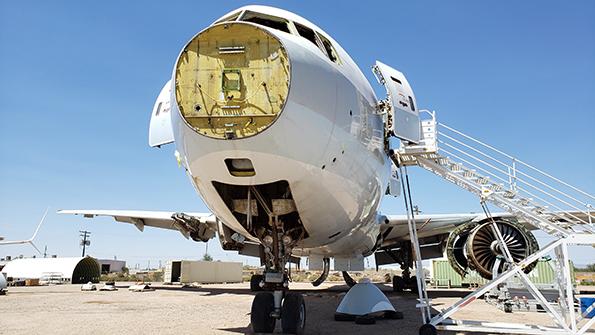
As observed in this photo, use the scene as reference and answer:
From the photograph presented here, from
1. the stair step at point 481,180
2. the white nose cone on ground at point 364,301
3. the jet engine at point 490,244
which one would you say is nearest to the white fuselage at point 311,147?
the stair step at point 481,180

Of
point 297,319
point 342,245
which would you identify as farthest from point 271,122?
point 342,245

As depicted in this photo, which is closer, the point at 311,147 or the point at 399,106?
the point at 311,147

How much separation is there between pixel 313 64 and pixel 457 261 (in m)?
9.11

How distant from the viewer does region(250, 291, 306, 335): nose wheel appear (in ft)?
23.9

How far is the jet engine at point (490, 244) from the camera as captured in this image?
11.4 meters

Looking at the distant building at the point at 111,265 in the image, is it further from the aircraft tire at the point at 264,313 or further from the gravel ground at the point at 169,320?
the aircraft tire at the point at 264,313

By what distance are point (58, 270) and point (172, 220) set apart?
2400cm

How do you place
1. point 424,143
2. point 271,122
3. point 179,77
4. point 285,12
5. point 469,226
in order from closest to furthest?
point 271,122 < point 179,77 < point 285,12 < point 424,143 < point 469,226

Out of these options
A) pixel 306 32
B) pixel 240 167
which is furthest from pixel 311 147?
pixel 306 32

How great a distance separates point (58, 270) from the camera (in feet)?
118

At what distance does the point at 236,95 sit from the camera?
18.0 feet

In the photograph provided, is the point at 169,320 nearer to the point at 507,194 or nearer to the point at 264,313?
the point at 264,313

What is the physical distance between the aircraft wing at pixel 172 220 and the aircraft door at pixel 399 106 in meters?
5.88

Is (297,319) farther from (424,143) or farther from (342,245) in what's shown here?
(424,143)
